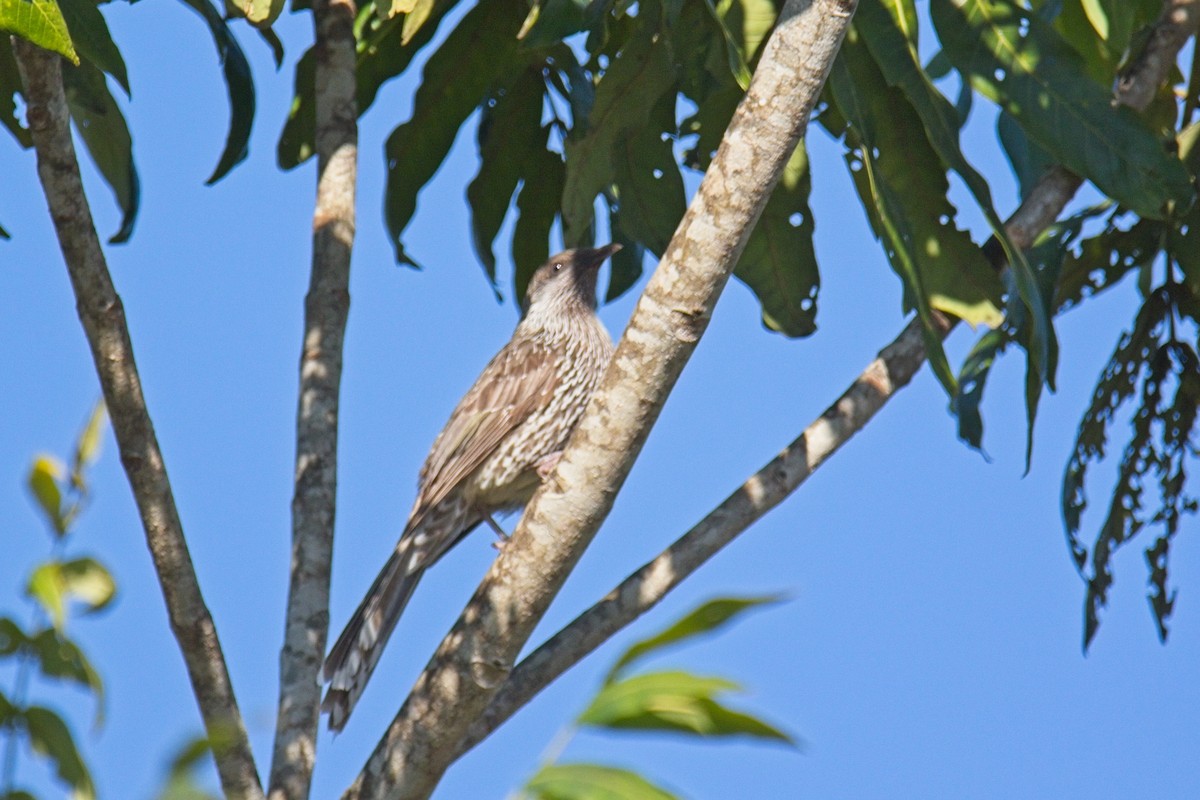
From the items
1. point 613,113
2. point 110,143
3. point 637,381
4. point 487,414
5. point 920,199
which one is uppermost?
point 110,143

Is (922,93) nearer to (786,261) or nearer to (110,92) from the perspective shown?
(786,261)

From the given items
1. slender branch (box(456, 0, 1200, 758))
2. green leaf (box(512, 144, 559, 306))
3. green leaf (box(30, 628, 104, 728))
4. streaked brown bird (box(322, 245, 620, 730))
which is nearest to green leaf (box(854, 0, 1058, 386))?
slender branch (box(456, 0, 1200, 758))

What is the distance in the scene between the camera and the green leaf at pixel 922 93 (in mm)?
3156

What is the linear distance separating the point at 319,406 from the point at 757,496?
111 centimetres

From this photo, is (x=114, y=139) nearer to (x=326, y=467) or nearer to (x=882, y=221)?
(x=326, y=467)

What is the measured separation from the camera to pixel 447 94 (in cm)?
429

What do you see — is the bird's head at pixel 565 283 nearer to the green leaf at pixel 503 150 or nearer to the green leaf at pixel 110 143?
the green leaf at pixel 503 150

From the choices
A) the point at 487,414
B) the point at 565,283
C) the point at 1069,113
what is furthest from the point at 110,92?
the point at 1069,113

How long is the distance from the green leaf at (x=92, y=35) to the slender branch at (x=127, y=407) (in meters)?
0.23

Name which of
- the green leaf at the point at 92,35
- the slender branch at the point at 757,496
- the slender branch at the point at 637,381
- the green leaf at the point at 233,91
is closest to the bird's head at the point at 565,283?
the green leaf at the point at 233,91

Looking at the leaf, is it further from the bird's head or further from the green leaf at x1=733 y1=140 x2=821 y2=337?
the bird's head

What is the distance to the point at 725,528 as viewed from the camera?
10.6 feet

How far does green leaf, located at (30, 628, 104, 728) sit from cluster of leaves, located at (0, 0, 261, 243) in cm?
217

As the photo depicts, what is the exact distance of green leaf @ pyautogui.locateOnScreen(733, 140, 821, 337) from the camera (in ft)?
12.6
